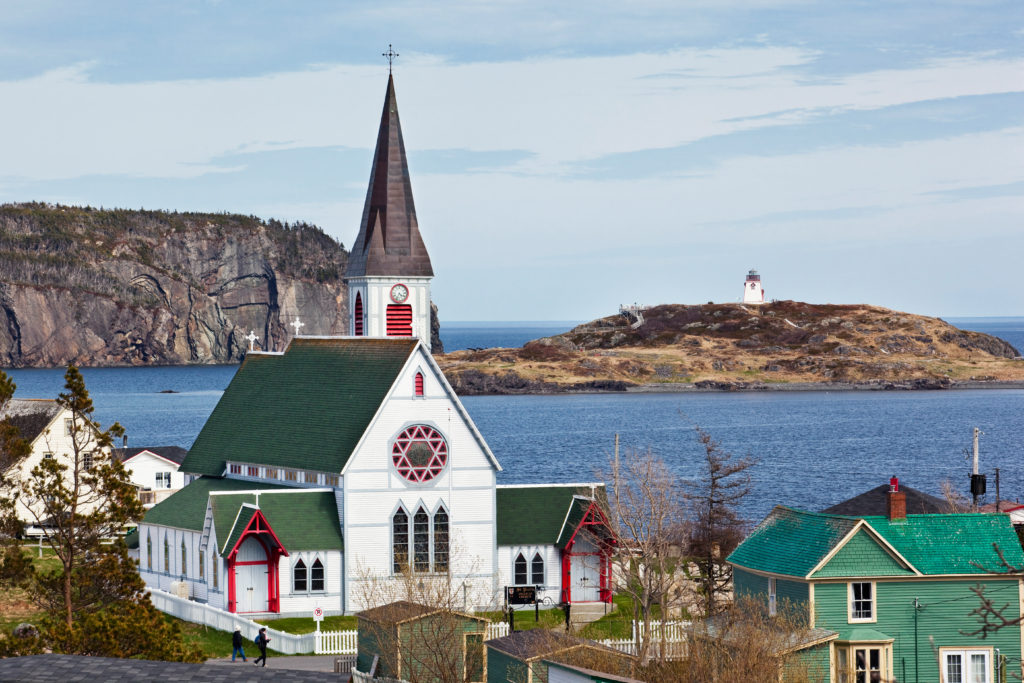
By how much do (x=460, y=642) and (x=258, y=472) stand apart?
20.9 metres

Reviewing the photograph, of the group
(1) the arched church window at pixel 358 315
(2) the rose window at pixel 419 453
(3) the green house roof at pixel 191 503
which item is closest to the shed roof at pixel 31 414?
(3) the green house roof at pixel 191 503

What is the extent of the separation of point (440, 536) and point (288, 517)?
5.30 meters

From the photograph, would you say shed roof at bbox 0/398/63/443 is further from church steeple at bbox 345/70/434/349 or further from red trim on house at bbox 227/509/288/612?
red trim on house at bbox 227/509/288/612

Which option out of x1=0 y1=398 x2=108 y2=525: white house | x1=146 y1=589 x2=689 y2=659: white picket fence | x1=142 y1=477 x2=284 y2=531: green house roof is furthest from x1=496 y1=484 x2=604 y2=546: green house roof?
x1=0 y1=398 x2=108 y2=525: white house

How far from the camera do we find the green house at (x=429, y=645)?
37.1 meters

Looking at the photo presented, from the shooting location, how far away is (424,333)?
58906 mm

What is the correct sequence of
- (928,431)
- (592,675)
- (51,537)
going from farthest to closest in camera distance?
(928,431) < (51,537) < (592,675)

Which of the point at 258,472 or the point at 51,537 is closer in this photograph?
the point at 51,537

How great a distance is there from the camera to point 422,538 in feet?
169

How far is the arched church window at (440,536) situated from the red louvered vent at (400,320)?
8900mm

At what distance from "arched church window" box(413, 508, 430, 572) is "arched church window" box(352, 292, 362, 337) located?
33.2 ft

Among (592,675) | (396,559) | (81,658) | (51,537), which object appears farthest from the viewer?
(396,559)

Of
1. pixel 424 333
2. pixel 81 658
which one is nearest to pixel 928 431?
pixel 424 333

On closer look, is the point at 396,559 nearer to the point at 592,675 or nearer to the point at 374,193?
the point at 374,193
